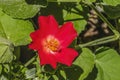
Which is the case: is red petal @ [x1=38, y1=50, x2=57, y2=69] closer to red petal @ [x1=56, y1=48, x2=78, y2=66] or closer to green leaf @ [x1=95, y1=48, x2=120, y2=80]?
red petal @ [x1=56, y1=48, x2=78, y2=66]

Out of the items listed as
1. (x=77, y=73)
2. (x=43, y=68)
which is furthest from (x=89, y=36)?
(x=43, y=68)

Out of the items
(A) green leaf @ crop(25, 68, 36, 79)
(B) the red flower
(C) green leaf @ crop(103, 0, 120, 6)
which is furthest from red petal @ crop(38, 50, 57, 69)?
(C) green leaf @ crop(103, 0, 120, 6)

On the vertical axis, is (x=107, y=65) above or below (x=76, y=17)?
below

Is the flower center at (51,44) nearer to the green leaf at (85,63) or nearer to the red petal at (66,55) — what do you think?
the red petal at (66,55)

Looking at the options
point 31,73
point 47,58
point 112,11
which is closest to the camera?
point 47,58

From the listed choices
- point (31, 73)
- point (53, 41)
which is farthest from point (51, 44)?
point (31, 73)

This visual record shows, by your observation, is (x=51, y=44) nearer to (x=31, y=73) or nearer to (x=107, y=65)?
(x=31, y=73)

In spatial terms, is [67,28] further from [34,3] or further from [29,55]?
[29,55]
